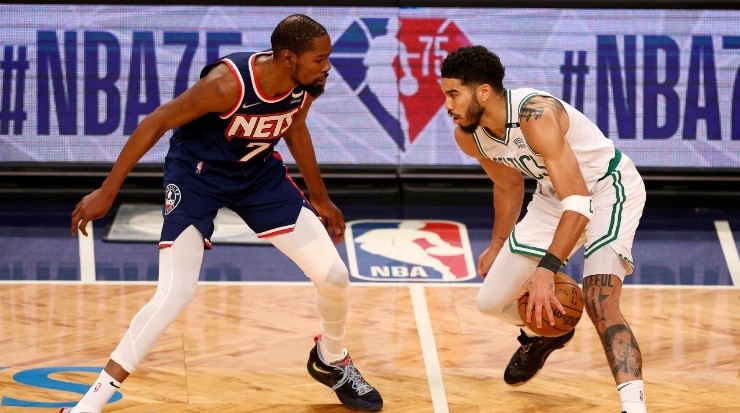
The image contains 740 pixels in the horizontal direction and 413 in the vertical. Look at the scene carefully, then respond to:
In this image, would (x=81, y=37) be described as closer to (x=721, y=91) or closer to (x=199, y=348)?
(x=199, y=348)

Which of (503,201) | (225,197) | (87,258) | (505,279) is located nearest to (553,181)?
(505,279)

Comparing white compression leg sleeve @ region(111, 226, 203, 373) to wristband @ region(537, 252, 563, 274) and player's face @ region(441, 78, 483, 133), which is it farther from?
wristband @ region(537, 252, 563, 274)

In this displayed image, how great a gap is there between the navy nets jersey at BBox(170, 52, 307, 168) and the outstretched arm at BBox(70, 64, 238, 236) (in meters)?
0.06

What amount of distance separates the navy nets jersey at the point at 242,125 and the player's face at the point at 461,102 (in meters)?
0.63

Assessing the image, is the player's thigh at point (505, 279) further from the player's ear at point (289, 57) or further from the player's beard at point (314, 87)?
the player's ear at point (289, 57)

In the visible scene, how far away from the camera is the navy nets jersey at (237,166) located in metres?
5.41

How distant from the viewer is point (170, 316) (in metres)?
5.30

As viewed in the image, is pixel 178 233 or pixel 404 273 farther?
pixel 404 273

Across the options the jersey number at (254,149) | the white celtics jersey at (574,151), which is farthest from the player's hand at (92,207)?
the white celtics jersey at (574,151)

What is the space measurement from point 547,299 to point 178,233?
1.53m

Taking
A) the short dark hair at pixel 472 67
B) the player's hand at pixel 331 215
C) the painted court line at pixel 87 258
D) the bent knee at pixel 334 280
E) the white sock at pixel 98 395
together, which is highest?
the short dark hair at pixel 472 67

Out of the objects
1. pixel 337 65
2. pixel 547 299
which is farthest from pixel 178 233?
pixel 337 65

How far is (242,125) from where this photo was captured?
545 cm

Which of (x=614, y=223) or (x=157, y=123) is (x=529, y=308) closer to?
(x=614, y=223)
